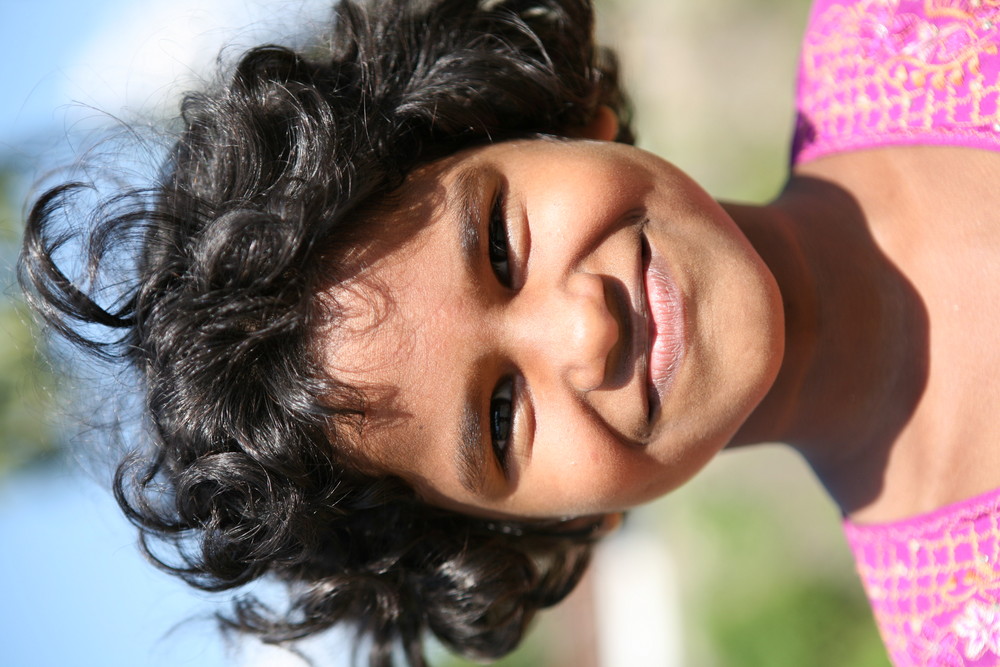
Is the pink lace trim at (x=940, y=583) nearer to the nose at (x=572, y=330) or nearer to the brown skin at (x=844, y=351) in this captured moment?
the brown skin at (x=844, y=351)

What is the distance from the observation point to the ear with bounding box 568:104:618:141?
57.7 inches

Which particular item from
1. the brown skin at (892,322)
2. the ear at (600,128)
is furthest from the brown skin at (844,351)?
the ear at (600,128)

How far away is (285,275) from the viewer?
1.10 m

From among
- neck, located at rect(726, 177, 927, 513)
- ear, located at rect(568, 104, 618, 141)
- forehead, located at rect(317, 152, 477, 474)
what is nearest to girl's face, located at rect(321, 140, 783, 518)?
forehead, located at rect(317, 152, 477, 474)

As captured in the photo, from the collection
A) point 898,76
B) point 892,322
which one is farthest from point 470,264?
point 898,76

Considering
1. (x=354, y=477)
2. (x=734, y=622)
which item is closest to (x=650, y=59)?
(x=734, y=622)

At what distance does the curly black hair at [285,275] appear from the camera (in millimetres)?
1112

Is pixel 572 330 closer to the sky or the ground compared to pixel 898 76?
closer to the ground

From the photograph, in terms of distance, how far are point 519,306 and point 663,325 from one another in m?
0.20

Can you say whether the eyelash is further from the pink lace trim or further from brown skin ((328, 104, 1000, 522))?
the pink lace trim

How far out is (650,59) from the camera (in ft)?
9.17

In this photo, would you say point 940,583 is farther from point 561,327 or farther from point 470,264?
point 470,264

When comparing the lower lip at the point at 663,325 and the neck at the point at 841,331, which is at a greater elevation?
the lower lip at the point at 663,325

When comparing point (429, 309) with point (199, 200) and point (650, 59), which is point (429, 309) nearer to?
point (199, 200)
